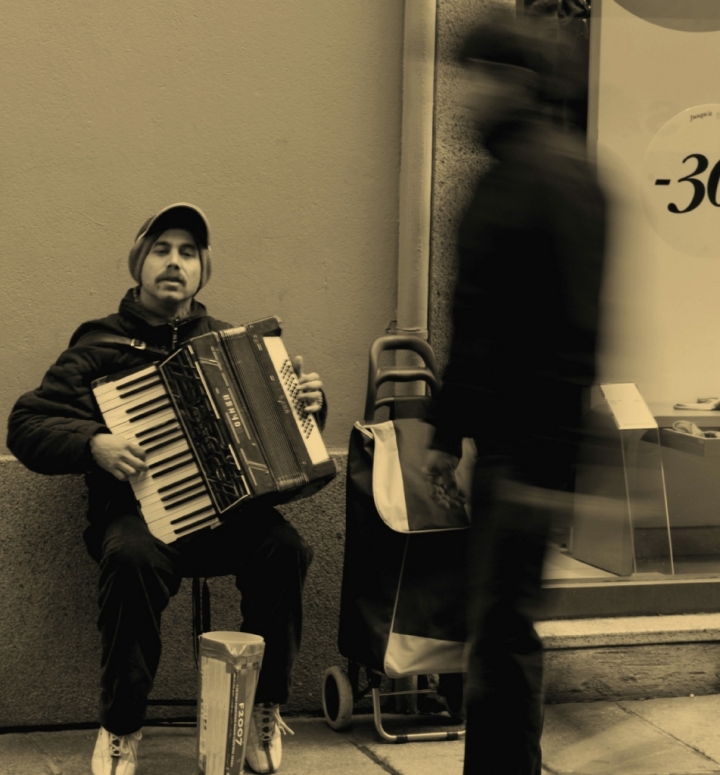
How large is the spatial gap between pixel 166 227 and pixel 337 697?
159 cm

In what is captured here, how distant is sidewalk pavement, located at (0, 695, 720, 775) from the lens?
11.9 feet

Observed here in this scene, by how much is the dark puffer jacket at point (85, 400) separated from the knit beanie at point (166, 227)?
0.11 meters

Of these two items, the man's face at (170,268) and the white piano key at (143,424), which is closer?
the white piano key at (143,424)

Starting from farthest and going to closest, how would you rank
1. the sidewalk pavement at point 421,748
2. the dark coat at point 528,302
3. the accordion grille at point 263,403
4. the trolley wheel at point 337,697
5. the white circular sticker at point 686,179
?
1. the white circular sticker at point 686,179
2. the trolley wheel at point 337,697
3. the sidewalk pavement at point 421,748
4. the accordion grille at point 263,403
5. the dark coat at point 528,302

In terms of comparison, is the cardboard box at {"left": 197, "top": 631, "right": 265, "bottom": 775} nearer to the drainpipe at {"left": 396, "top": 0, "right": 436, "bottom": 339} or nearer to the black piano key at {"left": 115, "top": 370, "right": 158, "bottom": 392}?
the black piano key at {"left": 115, "top": 370, "right": 158, "bottom": 392}

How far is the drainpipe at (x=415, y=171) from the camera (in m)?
4.15

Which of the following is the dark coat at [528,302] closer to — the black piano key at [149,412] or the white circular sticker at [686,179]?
the black piano key at [149,412]

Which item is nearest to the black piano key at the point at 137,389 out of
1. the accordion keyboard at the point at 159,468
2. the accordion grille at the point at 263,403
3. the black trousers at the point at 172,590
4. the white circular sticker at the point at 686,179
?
the accordion keyboard at the point at 159,468

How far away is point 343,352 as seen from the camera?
4219mm

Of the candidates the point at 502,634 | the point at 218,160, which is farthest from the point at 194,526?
the point at 218,160

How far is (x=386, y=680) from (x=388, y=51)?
2164 millimetres

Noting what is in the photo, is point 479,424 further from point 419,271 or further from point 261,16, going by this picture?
point 261,16

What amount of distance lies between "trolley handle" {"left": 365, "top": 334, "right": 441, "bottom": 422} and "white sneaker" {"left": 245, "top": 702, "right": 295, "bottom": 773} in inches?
37.1

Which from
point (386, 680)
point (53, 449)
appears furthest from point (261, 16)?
point (386, 680)
